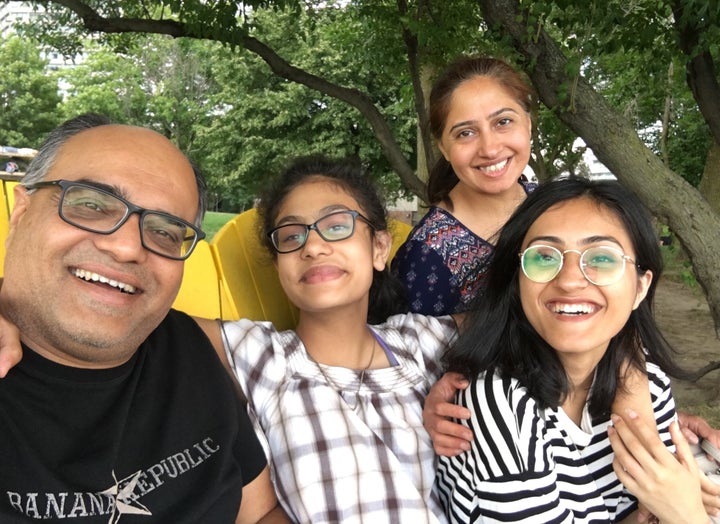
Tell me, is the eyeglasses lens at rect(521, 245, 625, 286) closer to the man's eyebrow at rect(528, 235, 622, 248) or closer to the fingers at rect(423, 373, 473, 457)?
the man's eyebrow at rect(528, 235, 622, 248)

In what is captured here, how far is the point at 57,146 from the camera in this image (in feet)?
5.37

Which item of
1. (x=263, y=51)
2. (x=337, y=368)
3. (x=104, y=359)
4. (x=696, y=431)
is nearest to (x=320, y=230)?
(x=337, y=368)

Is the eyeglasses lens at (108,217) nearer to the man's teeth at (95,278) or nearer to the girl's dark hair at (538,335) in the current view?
the man's teeth at (95,278)

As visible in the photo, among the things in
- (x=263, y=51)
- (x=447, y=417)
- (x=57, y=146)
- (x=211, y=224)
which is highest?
(x=263, y=51)

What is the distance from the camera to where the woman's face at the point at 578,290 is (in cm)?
165

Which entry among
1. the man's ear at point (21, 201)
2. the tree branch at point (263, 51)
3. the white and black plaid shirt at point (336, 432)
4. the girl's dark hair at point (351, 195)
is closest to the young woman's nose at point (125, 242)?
the man's ear at point (21, 201)

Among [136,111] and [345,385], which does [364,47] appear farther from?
[136,111]

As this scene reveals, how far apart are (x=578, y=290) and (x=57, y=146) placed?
146cm

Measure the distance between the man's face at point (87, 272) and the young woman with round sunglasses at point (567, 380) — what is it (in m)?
0.96

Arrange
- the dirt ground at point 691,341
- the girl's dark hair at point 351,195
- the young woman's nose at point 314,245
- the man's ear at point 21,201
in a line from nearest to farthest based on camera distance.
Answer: the man's ear at point 21,201 → the young woman's nose at point 314,245 → the girl's dark hair at point 351,195 → the dirt ground at point 691,341

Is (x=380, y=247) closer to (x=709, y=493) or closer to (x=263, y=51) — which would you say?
(x=709, y=493)

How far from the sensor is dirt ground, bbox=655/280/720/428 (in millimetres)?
5367

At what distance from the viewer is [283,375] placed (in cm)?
192

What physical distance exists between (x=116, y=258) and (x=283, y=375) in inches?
26.8
